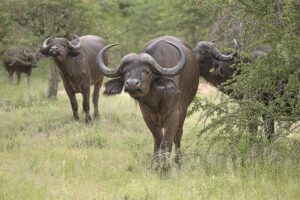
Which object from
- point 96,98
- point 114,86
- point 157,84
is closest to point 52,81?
point 96,98

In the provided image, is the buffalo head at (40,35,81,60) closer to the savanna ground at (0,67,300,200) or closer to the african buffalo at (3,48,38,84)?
the savanna ground at (0,67,300,200)

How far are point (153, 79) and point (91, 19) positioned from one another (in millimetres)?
9091

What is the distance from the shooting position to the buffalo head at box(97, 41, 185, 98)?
6328 millimetres

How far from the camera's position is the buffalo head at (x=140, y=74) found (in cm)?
633

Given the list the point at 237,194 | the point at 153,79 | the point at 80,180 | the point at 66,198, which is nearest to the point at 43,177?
the point at 80,180

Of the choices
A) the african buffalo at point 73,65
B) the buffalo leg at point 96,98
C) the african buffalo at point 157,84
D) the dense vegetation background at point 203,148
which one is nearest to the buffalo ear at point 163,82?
the african buffalo at point 157,84

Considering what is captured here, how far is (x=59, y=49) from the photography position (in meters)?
10.8

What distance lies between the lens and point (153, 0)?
28.0 meters

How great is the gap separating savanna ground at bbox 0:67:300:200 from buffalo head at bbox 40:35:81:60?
1606mm

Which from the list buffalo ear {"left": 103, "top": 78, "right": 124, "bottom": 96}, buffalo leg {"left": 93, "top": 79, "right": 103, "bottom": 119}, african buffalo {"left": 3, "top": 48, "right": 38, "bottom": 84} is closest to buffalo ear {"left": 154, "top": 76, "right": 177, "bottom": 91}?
buffalo ear {"left": 103, "top": 78, "right": 124, "bottom": 96}

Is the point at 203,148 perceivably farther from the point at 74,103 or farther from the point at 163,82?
the point at 74,103

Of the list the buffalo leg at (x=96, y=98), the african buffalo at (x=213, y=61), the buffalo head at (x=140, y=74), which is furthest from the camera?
the buffalo leg at (x=96, y=98)

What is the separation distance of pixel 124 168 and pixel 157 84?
4.41 feet

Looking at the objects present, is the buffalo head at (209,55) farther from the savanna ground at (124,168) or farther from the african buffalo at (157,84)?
the african buffalo at (157,84)
